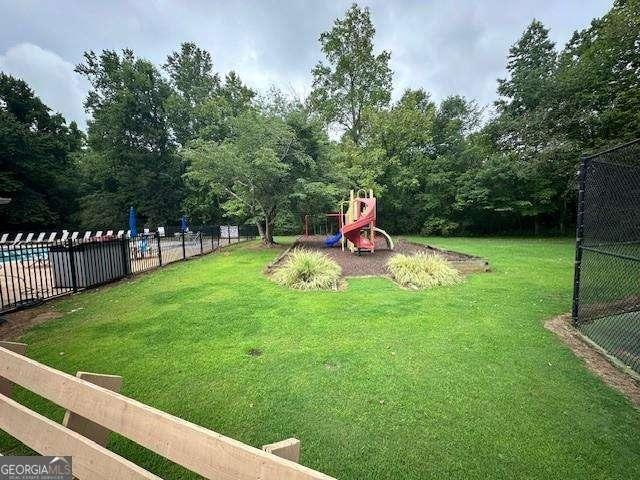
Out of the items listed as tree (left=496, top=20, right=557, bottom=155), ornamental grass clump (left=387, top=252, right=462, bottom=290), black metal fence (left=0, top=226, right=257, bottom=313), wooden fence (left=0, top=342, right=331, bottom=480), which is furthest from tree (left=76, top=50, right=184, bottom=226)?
wooden fence (left=0, top=342, right=331, bottom=480)

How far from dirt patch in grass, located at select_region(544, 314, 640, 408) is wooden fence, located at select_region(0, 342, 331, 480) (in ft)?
11.8

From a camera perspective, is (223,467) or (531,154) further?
(531,154)

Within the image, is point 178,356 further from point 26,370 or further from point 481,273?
point 481,273

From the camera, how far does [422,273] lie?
719cm

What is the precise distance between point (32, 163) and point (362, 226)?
2649 cm

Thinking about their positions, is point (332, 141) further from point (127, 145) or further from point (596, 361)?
point (127, 145)

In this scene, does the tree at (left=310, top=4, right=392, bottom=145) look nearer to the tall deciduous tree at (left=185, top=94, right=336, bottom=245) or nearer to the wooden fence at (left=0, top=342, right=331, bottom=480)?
the tall deciduous tree at (left=185, top=94, right=336, bottom=245)

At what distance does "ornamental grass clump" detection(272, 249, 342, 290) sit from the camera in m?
6.87

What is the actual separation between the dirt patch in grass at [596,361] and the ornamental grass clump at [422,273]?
240cm

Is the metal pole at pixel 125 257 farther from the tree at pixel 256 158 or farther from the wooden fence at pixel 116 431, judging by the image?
the wooden fence at pixel 116 431

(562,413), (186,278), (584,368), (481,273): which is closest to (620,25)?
(481,273)

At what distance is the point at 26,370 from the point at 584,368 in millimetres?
4977

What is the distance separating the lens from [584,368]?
3.39 m

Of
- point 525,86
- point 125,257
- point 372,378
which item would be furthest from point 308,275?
point 525,86
